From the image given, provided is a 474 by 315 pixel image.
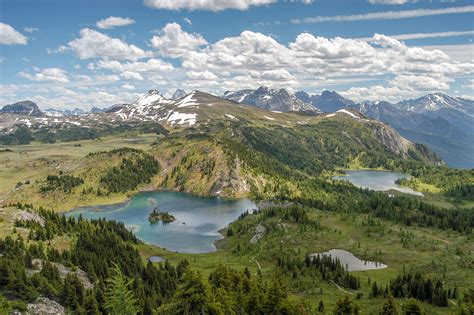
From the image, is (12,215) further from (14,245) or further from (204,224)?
(204,224)

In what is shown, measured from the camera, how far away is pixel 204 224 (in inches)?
7362

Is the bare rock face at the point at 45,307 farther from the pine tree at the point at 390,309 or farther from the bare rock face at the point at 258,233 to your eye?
the bare rock face at the point at 258,233

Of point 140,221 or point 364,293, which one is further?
point 140,221

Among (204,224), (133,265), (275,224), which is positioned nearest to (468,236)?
(275,224)

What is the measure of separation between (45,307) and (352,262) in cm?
8822

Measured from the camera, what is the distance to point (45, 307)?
237 feet

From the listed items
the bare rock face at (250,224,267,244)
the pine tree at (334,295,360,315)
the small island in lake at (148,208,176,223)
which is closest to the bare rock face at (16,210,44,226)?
the bare rock face at (250,224,267,244)

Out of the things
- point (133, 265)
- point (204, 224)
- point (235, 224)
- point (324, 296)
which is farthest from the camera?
point (204, 224)

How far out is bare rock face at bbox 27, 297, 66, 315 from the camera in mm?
70875

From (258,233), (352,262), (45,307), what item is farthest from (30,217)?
(352,262)

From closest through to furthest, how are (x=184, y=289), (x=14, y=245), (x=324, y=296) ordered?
(x=184, y=289), (x=14, y=245), (x=324, y=296)

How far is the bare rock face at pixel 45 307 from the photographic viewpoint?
70.9 meters

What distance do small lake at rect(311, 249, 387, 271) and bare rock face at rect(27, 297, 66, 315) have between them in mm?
76082

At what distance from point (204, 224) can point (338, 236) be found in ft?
205
